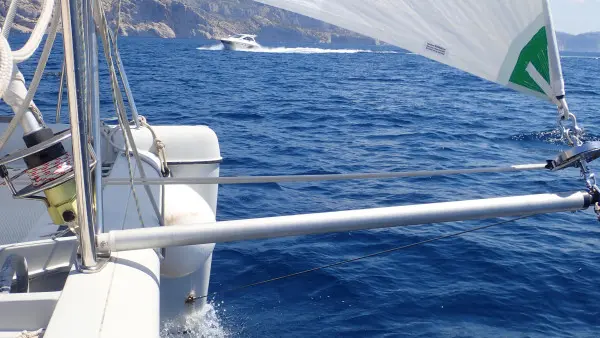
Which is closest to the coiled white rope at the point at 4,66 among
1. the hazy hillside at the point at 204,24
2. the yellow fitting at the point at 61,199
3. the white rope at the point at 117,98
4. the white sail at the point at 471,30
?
the yellow fitting at the point at 61,199

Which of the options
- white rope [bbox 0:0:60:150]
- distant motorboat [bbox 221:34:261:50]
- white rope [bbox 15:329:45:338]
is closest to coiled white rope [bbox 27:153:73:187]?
white rope [bbox 0:0:60:150]

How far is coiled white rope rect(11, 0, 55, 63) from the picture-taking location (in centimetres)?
244

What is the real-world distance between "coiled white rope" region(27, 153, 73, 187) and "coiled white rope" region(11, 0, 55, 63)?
393mm

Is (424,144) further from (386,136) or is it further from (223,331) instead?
(223,331)

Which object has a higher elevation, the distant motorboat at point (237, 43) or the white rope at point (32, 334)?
the white rope at point (32, 334)

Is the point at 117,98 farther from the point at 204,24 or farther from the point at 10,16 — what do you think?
the point at 204,24

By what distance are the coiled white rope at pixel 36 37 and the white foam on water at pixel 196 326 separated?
2522 millimetres

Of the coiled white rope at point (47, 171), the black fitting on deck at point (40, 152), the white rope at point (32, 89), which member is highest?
the white rope at point (32, 89)

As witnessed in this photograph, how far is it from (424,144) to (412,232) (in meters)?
6.04

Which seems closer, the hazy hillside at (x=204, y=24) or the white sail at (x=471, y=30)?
the white sail at (x=471, y=30)

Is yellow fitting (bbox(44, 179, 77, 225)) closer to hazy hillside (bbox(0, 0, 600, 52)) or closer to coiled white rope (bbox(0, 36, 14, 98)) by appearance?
coiled white rope (bbox(0, 36, 14, 98))

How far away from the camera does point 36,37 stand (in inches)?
105

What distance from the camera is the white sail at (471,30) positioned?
2.76 metres

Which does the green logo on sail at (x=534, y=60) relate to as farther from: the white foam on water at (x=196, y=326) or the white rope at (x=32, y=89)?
the white foam on water at (x=196, y=326)
